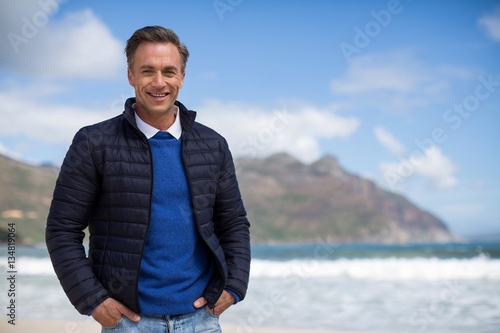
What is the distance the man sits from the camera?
1675 mm

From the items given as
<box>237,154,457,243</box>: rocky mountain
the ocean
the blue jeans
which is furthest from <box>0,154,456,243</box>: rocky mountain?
the blue jeans

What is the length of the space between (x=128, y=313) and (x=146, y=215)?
0.94 ft

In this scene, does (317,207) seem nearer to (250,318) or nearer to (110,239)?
(250,318)

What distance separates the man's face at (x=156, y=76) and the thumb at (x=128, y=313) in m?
0.58

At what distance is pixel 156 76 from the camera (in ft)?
5.77

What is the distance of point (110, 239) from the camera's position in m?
1.69

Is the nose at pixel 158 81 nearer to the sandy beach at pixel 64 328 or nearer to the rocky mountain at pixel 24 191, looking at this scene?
the sandy beach at pixel 64 328

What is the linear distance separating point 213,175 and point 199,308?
16.1 inches

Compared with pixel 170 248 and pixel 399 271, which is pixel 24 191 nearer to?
pixel 399 271

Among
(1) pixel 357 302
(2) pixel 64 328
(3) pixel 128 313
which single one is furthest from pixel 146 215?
(1) pixel 357 302

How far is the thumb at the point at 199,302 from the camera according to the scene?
5.83 ft

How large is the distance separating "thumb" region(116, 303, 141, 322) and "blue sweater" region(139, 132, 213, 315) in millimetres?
24

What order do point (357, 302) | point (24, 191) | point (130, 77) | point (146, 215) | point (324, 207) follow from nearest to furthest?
point (146, 215)
point (130, 77)
point (357, 302)
point (24, 191)
point (324, 207)

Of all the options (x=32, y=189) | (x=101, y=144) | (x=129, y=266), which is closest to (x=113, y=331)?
(x=129, y=266)
